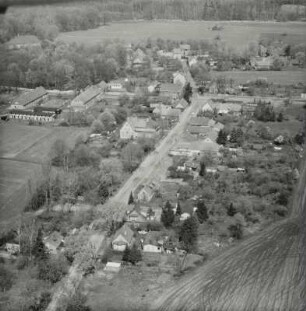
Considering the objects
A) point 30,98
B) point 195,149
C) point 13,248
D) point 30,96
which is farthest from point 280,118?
point 13,248

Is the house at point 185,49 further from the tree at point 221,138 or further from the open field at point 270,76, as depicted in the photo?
the tree at point 221,138

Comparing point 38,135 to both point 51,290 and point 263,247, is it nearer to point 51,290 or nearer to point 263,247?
point 51,290

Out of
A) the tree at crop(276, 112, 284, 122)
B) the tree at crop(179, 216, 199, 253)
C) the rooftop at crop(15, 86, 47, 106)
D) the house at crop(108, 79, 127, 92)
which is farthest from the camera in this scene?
the house at crop(108, 79, 127, 92)

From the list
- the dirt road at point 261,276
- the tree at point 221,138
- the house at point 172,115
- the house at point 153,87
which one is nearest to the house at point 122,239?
the tree at point 221,138

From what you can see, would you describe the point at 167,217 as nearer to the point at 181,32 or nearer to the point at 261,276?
the point at 261,276

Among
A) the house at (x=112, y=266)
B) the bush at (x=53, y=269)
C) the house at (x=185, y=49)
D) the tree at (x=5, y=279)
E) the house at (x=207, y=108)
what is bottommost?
the house at (x=112, y=266)

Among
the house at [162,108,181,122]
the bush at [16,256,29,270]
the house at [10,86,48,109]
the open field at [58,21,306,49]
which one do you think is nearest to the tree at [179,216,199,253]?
the bush at [16,256,29,270]

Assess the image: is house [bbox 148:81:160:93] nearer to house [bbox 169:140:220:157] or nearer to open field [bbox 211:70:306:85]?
open field [bbox 211:70:306:85]
